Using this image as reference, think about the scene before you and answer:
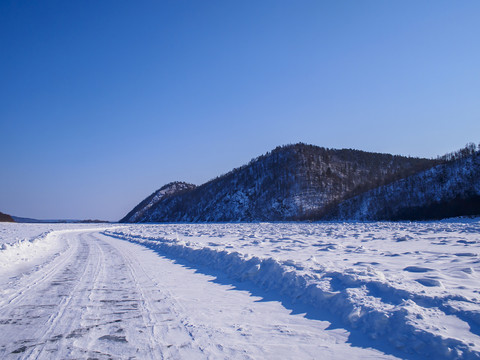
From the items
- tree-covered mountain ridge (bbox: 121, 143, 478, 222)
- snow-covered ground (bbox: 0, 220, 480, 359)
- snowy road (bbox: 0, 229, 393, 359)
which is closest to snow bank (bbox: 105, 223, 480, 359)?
snow-covered ground (bbox: 0, 220, 480, 359)

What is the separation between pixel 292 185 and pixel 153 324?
82.5 m

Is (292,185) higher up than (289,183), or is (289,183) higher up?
(289,183)

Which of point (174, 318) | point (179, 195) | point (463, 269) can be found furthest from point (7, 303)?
point (179, 195)

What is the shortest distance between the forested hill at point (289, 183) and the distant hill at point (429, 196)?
15.5 metres

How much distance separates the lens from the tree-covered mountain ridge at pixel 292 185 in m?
77.9

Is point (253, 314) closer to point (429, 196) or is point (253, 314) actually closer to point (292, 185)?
point (429, 196)

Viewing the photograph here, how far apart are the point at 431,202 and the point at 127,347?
4924 centimetres

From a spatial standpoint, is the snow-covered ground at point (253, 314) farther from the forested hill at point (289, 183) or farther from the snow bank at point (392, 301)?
the forested hill at point (289, 183)

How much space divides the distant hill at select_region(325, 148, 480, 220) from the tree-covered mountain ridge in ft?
19.6

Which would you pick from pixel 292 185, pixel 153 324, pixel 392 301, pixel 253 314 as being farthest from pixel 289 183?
pixel 153 324

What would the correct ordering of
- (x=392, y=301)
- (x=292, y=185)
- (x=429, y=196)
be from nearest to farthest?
(x=392, y=301) < (x=429, y=196) < (x=292, y=185)

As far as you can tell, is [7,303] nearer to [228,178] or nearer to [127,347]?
[127,347]

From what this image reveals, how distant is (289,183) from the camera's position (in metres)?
86.1

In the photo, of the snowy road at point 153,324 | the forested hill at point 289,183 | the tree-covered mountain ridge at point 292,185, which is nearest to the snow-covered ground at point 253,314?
the snowy road at point 153,324
